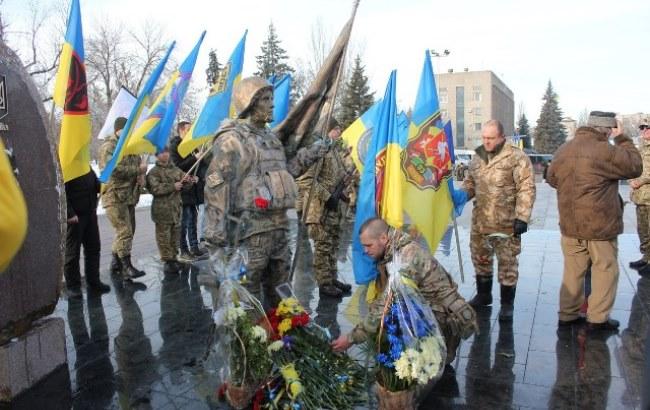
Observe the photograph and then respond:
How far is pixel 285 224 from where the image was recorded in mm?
4133

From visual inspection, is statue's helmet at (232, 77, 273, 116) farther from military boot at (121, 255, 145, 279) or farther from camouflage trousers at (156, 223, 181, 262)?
camouflage trousers at (156, 223, 181, 262)

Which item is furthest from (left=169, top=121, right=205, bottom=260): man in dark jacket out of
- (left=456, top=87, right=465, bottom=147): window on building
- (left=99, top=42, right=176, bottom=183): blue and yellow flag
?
(left=456, top=87, right=465, bottom=147): window on building

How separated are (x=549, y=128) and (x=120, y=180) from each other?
195 ft

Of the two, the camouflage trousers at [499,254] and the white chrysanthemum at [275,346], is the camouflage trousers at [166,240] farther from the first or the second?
the white chrysanthemum at [275,346]

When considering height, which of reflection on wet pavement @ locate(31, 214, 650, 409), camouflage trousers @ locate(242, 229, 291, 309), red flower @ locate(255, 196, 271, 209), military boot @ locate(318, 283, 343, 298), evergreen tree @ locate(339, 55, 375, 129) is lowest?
reflection on wet pavement @ locate(31, 214, 650, 409)

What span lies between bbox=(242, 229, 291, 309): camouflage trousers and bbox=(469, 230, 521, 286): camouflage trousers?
2.37 m

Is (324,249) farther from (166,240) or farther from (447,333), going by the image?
(447,333)

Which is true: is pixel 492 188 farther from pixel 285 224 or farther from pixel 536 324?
pixel 285 224

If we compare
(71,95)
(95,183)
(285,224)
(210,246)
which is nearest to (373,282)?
(285,224)

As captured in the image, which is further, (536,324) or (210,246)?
(536,324)

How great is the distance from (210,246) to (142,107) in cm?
303

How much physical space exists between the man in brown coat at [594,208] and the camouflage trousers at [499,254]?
1.80ft

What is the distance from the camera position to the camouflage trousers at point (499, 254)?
5480mm

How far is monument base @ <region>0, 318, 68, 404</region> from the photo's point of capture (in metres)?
3.65
